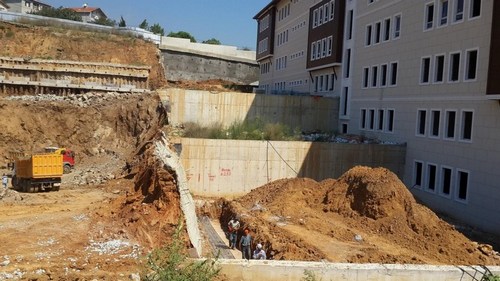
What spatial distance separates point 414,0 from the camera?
88.7 ft

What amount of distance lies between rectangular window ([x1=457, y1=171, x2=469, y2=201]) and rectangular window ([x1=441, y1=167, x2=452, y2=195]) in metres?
0.75

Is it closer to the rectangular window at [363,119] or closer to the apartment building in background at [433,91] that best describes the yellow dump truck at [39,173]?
the apartment building in background at [433,91]

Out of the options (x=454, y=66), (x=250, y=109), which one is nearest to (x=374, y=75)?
(x=454, y=66)

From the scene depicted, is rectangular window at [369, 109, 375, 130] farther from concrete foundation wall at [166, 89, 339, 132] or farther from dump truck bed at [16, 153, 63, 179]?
dump truck bed at [16, 153, 63, 179]

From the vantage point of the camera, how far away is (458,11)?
76.3 feet

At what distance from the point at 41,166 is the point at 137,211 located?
1163cm

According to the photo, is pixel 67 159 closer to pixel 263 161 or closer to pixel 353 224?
pixel 263 161

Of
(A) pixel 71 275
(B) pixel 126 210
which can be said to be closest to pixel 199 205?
(B) pixel 126 210

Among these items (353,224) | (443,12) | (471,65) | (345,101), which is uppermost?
(443,12)

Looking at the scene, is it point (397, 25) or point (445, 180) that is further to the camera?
point (397, 25)

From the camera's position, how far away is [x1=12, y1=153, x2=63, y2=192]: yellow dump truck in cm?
2411

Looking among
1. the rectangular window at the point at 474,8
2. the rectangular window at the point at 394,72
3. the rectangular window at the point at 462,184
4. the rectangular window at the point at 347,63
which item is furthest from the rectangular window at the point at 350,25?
the rectangular window at the point at 462,184

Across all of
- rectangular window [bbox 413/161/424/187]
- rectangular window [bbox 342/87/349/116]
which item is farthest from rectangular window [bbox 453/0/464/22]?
rectangular window [bbox 342/87/349/116]

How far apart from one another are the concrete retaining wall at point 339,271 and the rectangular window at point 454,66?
14.1 metres
